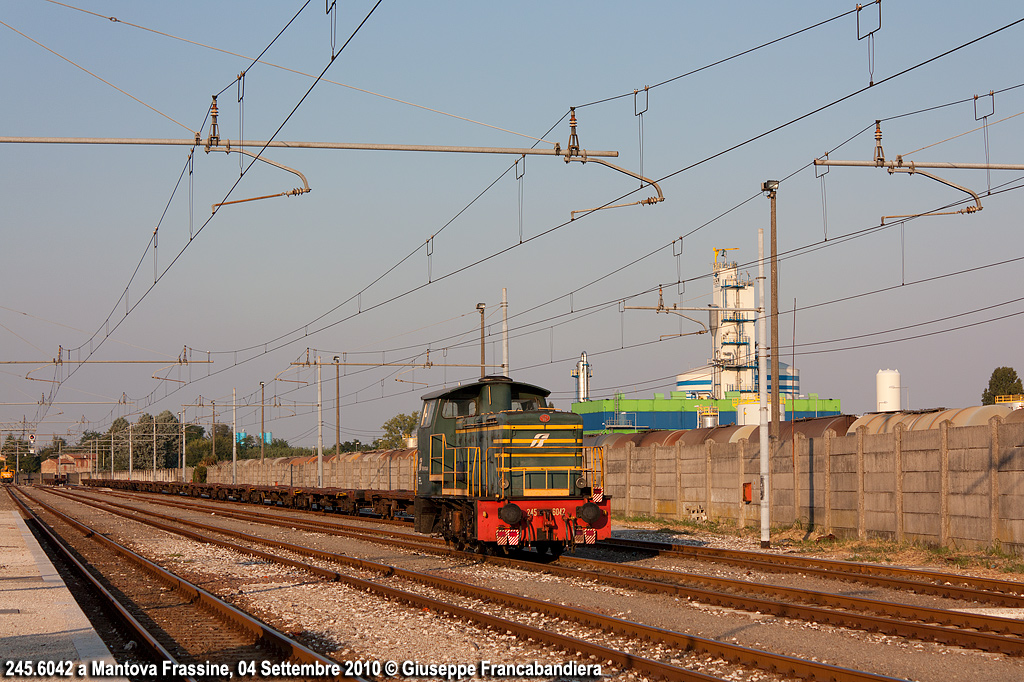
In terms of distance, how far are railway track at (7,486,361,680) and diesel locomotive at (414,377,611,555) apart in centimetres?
575

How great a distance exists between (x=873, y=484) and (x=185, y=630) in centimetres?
1639

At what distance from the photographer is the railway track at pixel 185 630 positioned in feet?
31.0

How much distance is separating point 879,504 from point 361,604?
13.6 metres

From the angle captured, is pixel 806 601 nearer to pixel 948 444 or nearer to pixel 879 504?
pixel 948 444

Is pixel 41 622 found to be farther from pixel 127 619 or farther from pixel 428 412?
pixel 428 412

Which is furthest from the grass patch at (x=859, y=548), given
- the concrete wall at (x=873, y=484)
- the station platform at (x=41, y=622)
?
the station platform at (x=41, y=622)

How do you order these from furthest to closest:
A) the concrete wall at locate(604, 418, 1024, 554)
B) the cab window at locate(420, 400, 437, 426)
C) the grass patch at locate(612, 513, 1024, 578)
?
the cab window at locate(420, 400, 437, 426), the concrete wall at locate(604, 418, 1024, 554), the grass patch at locate(612, 513, 1024, 578)

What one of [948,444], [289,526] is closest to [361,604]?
[948,444]

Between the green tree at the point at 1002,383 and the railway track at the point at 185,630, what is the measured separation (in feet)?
336

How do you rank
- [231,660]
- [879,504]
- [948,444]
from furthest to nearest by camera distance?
[879,504] → [948,444] → [231,660]

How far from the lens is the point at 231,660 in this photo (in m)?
10.3

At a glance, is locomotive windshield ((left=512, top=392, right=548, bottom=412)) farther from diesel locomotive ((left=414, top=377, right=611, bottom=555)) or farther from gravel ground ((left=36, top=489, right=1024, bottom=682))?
gravel ground ((left=36, top=489, right=1024, bottom=682))

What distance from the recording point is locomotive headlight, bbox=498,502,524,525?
57.4 ft

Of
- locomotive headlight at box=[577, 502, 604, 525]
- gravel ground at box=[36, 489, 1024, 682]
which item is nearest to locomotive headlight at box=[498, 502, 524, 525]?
gravel ground at box=[36, 489, 1024, 682]
